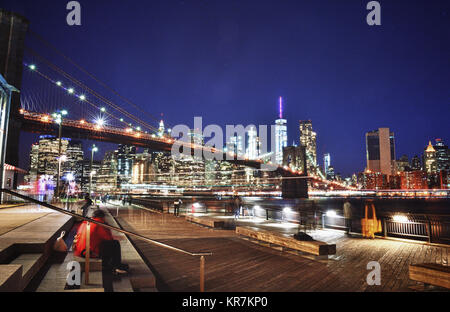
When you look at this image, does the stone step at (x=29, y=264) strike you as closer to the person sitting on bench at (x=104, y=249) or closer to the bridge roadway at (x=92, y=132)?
→ the person sitting on bench at (x=104, y=249)

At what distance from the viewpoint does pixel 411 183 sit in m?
162

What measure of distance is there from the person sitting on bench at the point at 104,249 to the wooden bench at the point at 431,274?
4.94 metres

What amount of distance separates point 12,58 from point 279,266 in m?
24.4

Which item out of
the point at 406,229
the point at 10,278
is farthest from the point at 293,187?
the point at 10,278

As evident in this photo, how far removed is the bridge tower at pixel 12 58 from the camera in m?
20.4

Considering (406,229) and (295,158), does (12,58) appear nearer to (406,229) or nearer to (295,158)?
(406,229)

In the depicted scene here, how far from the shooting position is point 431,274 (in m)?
4.54

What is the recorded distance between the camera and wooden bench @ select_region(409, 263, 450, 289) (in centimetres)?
442

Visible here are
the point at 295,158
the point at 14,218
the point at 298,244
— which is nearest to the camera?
the point at 298,244

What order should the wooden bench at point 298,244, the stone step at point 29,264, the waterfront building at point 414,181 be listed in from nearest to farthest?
the stone step at point 29,264 < the wooden bench at point 298,244 < the waterfront building at point 414,181

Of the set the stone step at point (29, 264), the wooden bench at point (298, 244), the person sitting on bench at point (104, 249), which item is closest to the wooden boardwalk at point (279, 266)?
the wooden bench at point (298, 244)

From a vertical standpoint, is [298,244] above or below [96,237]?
below

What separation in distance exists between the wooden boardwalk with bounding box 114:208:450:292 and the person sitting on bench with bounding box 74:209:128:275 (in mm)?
824

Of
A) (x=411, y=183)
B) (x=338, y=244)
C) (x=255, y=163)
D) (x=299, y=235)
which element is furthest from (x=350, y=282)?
(x=411, y=183)
